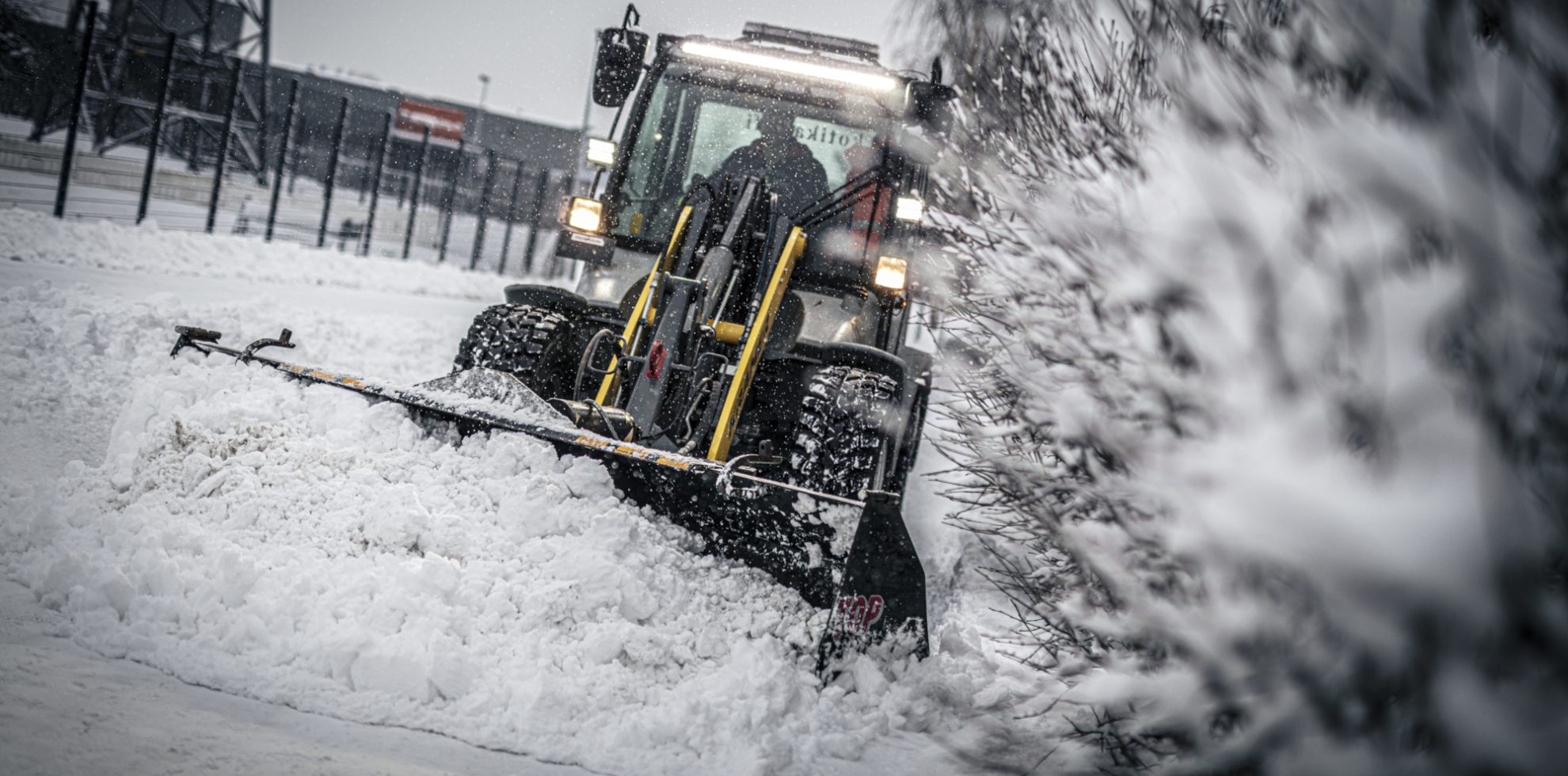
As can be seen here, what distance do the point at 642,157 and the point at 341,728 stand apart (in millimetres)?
4270

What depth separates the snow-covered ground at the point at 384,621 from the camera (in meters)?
2.56

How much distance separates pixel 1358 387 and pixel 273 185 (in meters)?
17.6

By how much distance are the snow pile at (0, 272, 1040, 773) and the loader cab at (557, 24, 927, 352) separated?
89.3 inches

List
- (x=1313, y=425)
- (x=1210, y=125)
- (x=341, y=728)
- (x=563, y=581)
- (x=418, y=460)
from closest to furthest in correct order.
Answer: (x=1313, y=425) → (x=1210, y=125) → (x=341, y=728) → (x=563, y=581) → (x=418, y=460)

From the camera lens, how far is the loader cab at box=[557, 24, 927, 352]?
571 centimetres

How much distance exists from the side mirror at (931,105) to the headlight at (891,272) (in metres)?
0.78

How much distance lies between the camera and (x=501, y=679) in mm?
2832

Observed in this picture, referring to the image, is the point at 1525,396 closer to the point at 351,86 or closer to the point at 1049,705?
the point at 1049,705

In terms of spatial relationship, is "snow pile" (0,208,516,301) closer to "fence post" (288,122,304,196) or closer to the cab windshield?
"fence post" (288,122,304,196)

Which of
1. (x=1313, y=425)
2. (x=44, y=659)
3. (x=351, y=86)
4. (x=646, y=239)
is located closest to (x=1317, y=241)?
(x=1313, y=425)

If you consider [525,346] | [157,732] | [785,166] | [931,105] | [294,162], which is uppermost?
[294,162]

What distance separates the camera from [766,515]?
3.78 meters

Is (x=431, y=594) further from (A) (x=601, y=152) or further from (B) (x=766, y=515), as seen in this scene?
(A) (x=601, y=152)

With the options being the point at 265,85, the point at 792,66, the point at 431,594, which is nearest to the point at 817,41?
the point at 792,66
